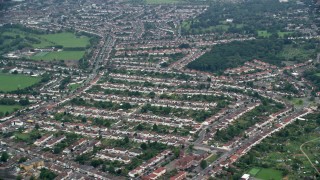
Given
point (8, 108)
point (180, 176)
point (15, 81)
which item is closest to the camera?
point (180, 176)

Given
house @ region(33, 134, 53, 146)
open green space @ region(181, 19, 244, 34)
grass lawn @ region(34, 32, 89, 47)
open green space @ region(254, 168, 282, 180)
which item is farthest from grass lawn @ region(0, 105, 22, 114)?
open green space @ region(181, 19, 244, 34)

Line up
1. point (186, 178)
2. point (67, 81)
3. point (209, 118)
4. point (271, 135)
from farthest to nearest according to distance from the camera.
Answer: point (67, 81), point (209, 118), point (271, 135), point (186, 178)

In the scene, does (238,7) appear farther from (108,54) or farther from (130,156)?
(130,156)

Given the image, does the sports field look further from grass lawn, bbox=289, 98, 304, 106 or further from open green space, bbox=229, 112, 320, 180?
grass lawn, bbox=289, 98, 304, 106

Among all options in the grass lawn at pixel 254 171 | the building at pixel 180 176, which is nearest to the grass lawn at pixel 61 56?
the building at pixel 180 176

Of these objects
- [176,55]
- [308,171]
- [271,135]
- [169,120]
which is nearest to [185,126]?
[169,120]

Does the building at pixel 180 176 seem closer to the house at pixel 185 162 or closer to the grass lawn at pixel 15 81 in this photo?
the house at pixel 185 162

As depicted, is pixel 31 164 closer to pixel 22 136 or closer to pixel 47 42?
pixel 22 136

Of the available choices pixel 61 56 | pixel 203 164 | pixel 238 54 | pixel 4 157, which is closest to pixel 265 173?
pixel 203 164
